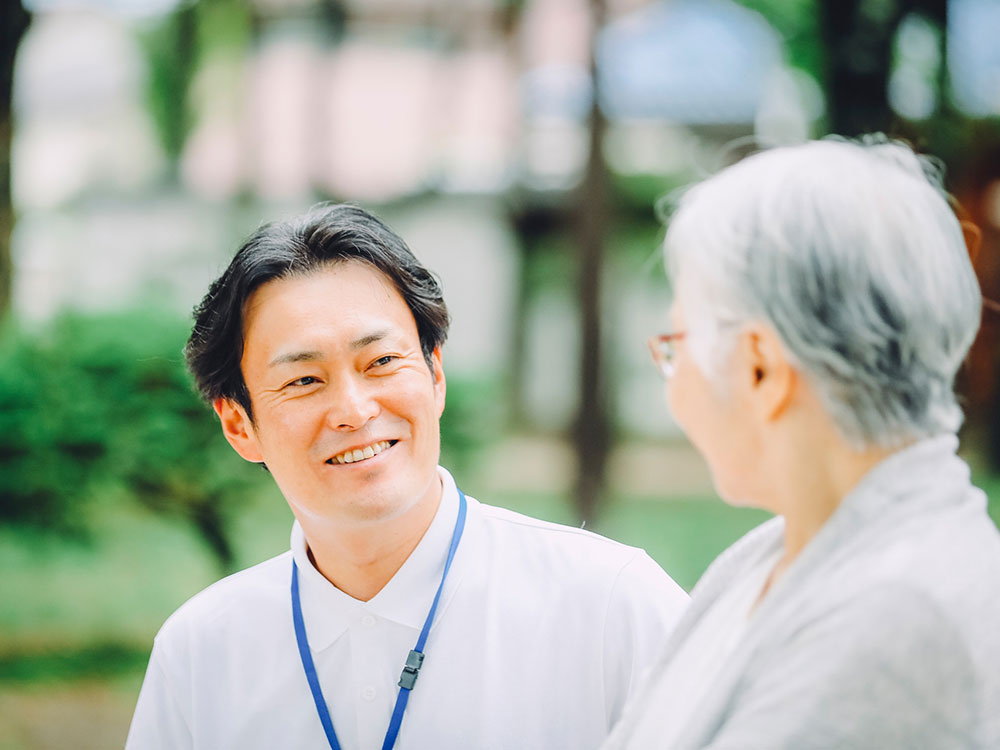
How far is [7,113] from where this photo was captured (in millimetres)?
5637

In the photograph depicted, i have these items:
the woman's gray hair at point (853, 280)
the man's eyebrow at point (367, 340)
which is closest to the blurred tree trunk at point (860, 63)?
the man's eyebrow at point (367, 340)

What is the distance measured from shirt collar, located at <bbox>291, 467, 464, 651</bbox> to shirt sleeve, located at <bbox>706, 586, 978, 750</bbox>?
982 millimetres

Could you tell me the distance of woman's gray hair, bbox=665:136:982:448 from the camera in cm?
112

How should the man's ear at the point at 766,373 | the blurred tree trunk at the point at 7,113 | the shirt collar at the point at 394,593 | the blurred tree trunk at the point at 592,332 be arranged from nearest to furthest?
the man's ear at the point at 766,373
the shirt collar at the point at 394,593
the blurred tree trunk at the point at 7,113
the blurred tree trunk at the point at 592,332

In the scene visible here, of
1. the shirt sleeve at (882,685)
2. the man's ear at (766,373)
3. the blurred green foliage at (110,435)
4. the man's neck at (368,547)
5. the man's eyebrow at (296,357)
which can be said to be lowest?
the blurred green foliage at (110,435)

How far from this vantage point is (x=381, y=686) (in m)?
1.87

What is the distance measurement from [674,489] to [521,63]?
8.96 ft

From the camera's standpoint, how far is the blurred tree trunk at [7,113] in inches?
219

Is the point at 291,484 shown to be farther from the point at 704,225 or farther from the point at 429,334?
the point at 704,225

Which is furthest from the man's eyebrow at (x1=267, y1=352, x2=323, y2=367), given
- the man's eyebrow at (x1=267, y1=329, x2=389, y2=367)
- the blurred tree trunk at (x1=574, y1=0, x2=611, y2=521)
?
the blurred tree trunk at (x1=574, y1=0, x2=611, y2=521)

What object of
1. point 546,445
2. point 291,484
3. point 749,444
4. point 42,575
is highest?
point 749,444

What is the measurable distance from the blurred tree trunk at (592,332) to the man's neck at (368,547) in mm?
3876

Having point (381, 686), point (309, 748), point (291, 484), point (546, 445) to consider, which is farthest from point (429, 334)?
point (546, 445)

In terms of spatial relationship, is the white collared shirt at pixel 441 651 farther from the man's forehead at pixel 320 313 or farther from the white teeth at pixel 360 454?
the man's forehead at pixel 320 313
